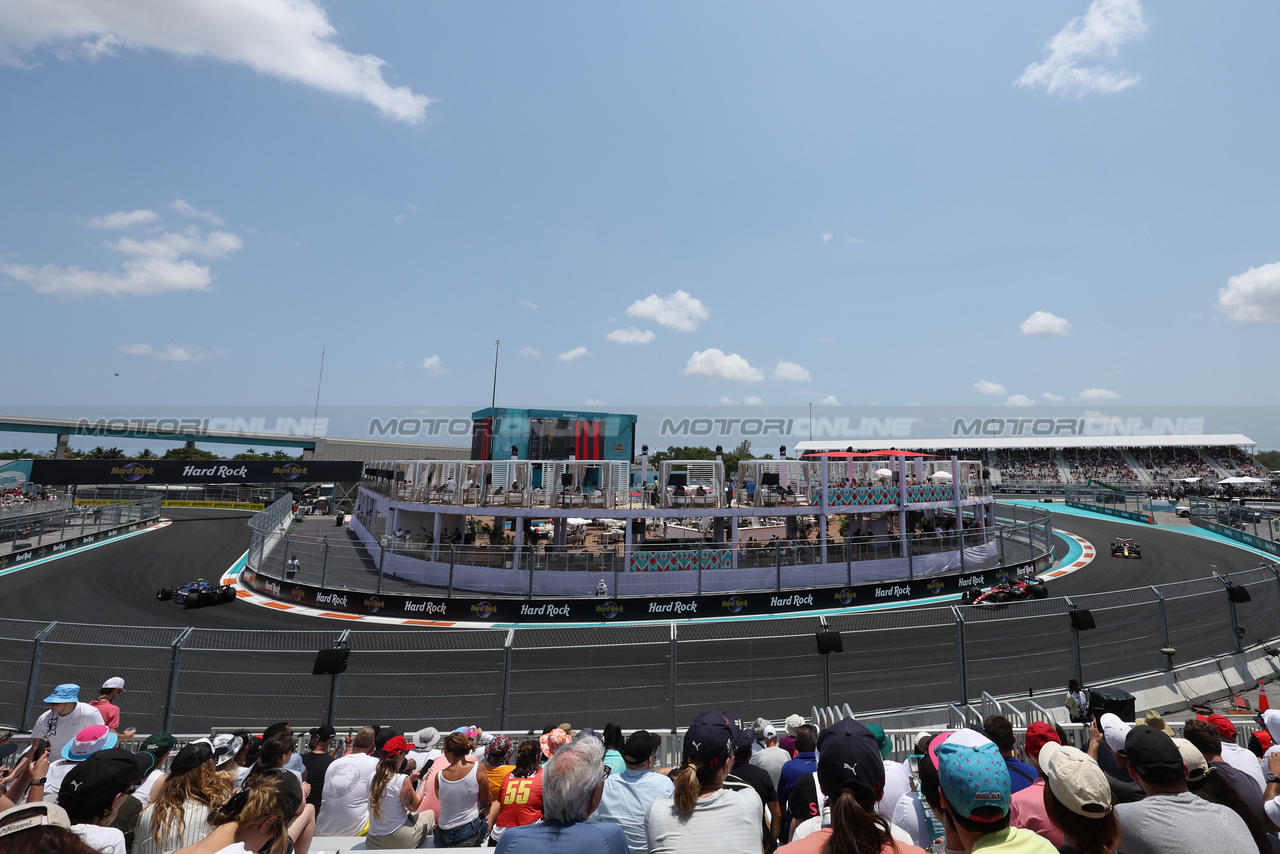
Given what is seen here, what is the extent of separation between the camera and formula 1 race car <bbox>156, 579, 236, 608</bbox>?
63.3 feet

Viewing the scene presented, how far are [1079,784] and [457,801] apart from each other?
4295mm

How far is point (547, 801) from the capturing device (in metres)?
2.64

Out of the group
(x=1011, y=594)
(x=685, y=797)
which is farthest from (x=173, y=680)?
(x=1011, y=594)

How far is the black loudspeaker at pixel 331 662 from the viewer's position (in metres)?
8.09

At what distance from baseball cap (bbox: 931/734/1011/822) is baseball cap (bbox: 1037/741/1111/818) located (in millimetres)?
298

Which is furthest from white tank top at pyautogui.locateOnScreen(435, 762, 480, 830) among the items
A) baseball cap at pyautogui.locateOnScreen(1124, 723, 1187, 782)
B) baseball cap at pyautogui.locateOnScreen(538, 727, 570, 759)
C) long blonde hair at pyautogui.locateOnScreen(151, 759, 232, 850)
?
baseball cap at pyautogui.locateOnScreen(1124, 723, 1187, 782)

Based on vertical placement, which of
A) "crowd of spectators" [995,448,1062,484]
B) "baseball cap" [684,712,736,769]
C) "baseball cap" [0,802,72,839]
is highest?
"crowd of spectators" [995,448,1062,484]

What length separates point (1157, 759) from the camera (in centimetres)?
274

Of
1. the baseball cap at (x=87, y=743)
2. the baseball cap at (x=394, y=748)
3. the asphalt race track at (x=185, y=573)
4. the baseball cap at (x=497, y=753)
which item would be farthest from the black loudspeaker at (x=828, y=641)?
the asphalt race track at (x=185, y=573)

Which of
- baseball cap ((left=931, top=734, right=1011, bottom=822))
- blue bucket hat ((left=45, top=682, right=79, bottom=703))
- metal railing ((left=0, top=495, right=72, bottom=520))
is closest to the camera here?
baseball cap ((left=931, top=734, right=1011, bottom=822))

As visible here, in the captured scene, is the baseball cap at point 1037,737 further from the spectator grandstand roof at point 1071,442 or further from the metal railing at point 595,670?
the spectator grandstand roof at point 1071,442

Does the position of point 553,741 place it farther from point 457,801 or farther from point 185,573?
point 185,573

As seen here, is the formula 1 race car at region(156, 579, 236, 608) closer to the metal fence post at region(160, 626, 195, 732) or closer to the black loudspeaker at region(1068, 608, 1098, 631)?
the metal fence post at region(160, 626, 195, 732)

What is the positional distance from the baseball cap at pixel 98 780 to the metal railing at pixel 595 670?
223 inches
